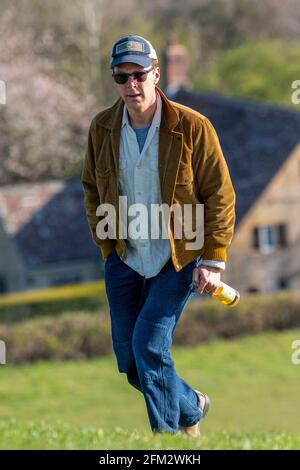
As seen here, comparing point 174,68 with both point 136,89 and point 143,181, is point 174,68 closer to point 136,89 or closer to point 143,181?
point 143,181

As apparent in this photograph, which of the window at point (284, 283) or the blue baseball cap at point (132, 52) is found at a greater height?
the blue baseball cap at point (132, 52)

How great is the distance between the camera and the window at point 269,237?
5497cm

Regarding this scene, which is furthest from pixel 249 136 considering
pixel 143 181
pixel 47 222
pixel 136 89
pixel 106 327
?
pixel 136 89

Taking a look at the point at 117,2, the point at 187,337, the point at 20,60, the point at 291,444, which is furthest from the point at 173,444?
the point at 117,2

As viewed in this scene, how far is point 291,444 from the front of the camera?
828cm

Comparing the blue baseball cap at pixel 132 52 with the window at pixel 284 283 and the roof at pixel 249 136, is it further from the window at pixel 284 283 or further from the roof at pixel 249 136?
the window at pixel 284 283

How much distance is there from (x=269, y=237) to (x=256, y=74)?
24.8 meters

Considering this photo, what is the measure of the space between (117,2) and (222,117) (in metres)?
26.4

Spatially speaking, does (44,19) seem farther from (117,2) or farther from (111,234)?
(111,234)

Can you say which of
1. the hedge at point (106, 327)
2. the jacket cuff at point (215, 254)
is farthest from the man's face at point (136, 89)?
the hedge at point (106, 327)

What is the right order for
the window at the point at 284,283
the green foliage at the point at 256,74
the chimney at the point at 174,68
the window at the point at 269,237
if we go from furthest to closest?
1. the green foliage at the point at 256,74
2. the chimney at the point at 174,68
3. the window at the point at 284,283
4. the window at the point at 269,237

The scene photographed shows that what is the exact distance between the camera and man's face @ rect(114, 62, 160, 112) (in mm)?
7723

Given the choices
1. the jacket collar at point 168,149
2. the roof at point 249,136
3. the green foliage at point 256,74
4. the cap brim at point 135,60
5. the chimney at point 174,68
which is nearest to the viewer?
the cap brim at point 135,60

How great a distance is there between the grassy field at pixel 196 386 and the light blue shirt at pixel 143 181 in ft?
90.4
